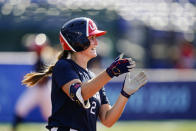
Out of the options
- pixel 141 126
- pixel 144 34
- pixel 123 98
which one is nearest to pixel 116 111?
pixel 123 98

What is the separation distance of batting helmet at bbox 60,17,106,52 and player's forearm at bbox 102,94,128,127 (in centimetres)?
56

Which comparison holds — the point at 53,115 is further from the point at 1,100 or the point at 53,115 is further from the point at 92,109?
the point at 1,100

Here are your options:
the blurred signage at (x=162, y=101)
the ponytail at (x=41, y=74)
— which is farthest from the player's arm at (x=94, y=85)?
the blurred signage at (x=162, y=101)

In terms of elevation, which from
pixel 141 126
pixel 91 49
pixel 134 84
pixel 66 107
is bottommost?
pixel 141 126

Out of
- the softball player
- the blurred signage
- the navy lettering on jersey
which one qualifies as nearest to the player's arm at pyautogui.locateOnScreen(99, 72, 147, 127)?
the softball player

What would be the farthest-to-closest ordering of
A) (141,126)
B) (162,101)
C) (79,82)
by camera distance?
(162,101) → (141,126) → (79,82)

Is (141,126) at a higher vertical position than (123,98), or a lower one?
lower

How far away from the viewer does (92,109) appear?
14.6ft

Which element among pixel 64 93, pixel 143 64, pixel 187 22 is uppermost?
pixel 64 93

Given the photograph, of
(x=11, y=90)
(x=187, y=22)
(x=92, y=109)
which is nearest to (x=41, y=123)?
(x=11, y=90)

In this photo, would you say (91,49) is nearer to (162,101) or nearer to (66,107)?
(66,107)

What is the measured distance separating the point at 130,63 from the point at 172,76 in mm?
9100

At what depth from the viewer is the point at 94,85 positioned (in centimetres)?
406

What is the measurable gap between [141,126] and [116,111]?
706 cm
